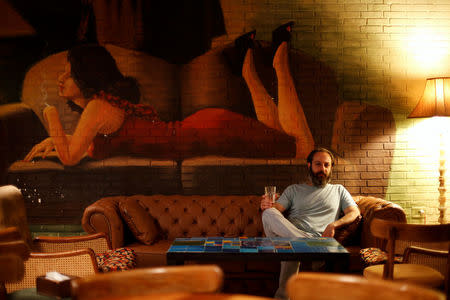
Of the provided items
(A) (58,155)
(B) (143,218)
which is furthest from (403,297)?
(A) (58,155)

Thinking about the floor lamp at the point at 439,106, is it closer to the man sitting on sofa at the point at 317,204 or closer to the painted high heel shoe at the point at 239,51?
the man sitting on sofa at the point at 317,204

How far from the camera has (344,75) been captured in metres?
4.52

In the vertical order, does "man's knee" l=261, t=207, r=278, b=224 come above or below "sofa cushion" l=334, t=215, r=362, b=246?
above

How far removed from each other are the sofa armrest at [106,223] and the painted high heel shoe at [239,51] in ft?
6.09

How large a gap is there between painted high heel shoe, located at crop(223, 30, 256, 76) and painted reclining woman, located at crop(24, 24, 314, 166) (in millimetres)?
10

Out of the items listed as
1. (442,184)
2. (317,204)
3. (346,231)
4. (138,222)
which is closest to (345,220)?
(346,231)

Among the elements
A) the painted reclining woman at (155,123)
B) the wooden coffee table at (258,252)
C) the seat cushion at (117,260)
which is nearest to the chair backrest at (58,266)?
the seat cushion at (117,260)

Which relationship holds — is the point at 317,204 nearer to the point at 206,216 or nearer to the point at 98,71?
the point at 206,216

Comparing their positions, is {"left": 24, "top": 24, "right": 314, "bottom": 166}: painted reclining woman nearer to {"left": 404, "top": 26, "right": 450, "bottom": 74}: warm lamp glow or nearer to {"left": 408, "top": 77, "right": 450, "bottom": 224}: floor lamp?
{"left": 408, "top": 77, "right": 450, "bottom": 224}: floor lamp

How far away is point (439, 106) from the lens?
409 centimetres

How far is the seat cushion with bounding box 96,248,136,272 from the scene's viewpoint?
10.2 feet

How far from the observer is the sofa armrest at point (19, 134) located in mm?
4602

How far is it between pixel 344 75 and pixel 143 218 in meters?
2.44

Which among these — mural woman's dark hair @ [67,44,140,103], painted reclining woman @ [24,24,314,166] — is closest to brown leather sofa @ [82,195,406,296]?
painted reclining woman @ [24,24,314,166]
